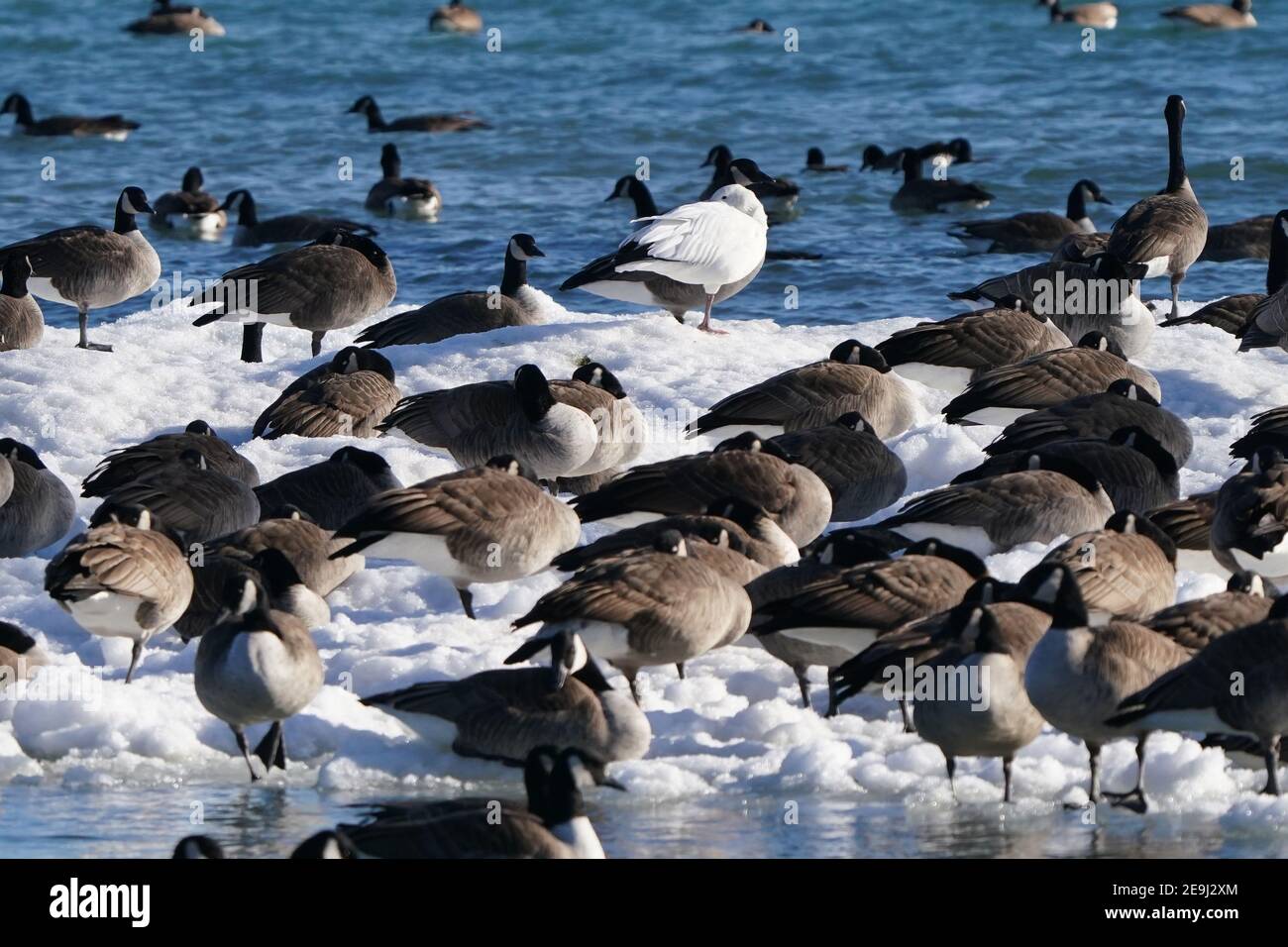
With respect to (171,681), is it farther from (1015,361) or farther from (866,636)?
(1015,361)

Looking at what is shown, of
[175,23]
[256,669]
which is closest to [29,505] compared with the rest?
[256,669]

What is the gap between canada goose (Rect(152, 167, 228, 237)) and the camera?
3272cm

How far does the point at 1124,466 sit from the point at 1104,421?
44.6 inches

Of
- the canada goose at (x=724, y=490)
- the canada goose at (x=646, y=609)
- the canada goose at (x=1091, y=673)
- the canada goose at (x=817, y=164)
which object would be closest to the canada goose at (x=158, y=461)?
the canada goose at (x=724, y=490)

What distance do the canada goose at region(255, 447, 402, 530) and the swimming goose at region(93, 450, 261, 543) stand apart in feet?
0.83

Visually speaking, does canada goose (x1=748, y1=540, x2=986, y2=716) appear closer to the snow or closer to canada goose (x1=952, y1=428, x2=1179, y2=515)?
the snow

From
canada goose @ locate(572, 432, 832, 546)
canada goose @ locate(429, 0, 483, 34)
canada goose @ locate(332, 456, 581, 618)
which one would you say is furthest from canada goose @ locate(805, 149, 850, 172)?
canada goose @ locate(332, 456, 581, 618)

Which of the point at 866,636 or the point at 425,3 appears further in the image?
the point at 425,3

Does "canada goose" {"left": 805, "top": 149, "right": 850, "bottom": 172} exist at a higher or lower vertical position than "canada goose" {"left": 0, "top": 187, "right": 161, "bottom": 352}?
lower

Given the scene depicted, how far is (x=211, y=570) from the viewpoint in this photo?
1246cm

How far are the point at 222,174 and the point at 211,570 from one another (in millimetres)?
26296

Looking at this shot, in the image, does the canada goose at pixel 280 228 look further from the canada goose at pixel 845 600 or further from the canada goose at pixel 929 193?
the canada goose at pixel 845 600

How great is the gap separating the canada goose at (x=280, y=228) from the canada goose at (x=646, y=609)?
788 inches
